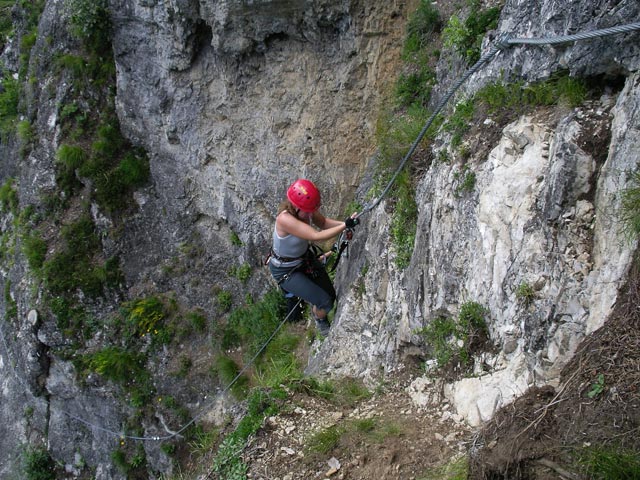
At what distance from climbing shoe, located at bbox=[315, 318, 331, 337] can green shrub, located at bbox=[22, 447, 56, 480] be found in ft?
28.9

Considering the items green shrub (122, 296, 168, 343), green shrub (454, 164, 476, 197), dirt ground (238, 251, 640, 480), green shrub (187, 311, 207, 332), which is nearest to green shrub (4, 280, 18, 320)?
green shrub (122, 296, 168, 343)

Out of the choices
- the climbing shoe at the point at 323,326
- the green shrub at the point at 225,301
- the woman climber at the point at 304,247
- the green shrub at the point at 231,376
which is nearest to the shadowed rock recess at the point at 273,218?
the green shrub at the point at 225,301

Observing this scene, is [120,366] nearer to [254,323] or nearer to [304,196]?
[254,323]

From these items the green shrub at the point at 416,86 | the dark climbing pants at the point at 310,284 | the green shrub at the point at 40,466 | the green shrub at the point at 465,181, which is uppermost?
the green shrub at the point at 416,86

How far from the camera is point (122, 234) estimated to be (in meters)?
12.2

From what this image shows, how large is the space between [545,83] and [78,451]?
39.7 feet

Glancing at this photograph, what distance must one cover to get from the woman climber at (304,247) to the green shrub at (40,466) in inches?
344

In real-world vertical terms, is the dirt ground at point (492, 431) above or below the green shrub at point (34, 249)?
below

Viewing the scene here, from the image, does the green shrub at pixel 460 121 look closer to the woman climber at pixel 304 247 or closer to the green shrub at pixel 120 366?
the woman climber at pixel 304 247

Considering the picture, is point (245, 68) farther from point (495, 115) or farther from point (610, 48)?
point (610, 48)

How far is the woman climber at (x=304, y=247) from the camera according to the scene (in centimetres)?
636

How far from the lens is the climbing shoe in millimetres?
7817

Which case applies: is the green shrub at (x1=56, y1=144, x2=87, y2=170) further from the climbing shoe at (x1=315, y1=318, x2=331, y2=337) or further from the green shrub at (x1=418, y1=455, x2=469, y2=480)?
the green shrub at (x1=418, y1=455, x2=469, y2=480)

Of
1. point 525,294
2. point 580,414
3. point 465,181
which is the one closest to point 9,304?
point 465,181
